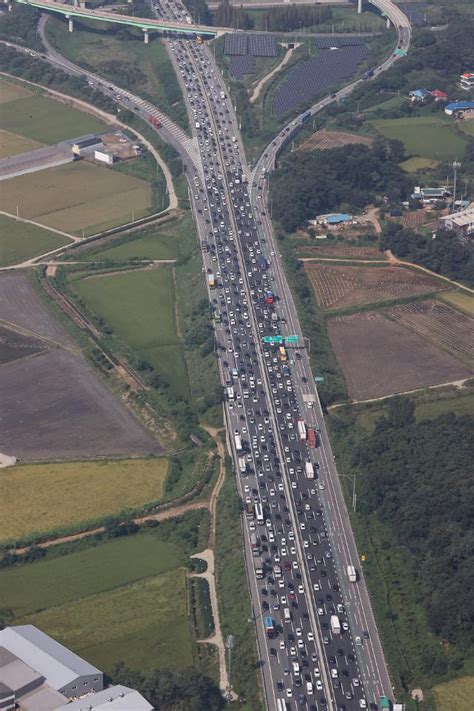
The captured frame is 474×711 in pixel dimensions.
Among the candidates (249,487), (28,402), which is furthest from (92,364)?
(249,487)

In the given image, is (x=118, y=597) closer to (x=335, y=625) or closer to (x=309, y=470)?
(x=335, y=625)

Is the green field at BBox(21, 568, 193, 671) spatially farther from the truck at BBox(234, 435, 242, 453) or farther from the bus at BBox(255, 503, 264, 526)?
the truck at BBox(234, 435, 242, 453)

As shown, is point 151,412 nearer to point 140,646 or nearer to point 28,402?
point 28,402

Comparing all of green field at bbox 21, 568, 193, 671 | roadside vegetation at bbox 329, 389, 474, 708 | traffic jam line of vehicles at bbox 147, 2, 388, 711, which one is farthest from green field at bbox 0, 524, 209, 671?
roadside vegetation at bbox 329, 389, 474, 708

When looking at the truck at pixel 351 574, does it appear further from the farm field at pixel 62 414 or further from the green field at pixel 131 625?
the farm field at pixel 62 414

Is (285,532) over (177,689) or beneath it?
over

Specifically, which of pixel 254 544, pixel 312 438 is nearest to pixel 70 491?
pixel 254 544
